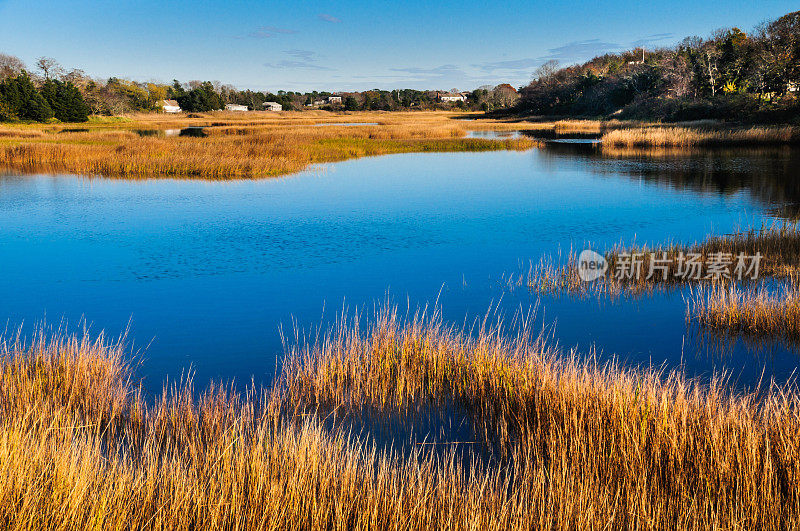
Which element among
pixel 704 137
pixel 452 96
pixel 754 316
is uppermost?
pixel 452 96

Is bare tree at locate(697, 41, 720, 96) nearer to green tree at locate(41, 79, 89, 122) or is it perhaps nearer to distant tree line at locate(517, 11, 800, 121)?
distant tree line at locate(517, 11, 800, 121)

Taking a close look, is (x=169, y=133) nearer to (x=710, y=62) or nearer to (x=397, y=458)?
(x=710, y=62)

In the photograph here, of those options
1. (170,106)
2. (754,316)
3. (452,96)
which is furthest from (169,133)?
(452,96)

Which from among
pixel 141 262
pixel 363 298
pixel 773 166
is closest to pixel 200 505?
pixel 363 298

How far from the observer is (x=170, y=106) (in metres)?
124

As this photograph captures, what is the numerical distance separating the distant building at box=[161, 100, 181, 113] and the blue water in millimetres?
98604

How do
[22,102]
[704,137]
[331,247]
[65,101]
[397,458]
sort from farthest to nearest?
[65,101] → [22,102] → [704,137] → [331,247] → [397,458]

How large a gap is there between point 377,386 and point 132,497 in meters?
3.00

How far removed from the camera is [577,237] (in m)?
14.9

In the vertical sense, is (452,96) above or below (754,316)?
above

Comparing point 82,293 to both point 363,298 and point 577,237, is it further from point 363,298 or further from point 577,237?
point 577,237

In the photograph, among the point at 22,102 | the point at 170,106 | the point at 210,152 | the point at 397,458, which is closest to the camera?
the point at 397,458

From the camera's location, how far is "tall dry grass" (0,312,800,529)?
3.81 meters

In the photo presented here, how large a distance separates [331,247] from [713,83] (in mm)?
48029
